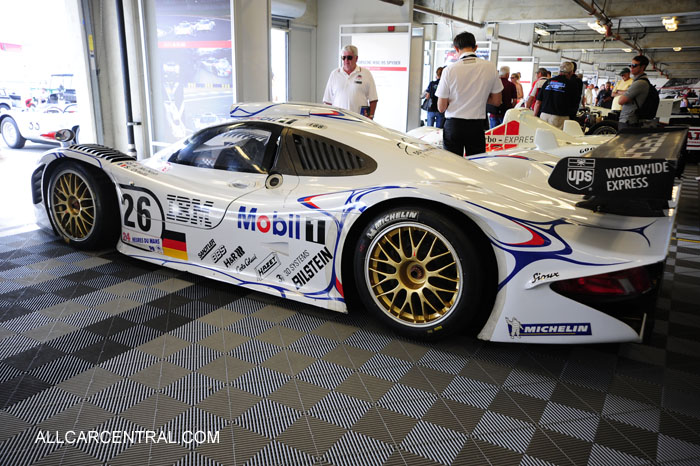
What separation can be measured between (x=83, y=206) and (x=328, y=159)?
6.69ft

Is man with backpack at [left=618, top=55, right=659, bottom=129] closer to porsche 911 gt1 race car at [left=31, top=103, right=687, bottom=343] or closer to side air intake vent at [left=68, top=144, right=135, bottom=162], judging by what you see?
porsche 911 gt1 race car at [left=31, top=103, right=687, bottom=343]

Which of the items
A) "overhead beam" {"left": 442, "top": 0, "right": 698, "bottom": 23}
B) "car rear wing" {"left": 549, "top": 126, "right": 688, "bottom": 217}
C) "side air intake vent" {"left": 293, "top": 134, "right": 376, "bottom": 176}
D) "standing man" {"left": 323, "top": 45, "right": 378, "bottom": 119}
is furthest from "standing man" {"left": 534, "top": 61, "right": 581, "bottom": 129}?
"overhead beam" {"left": 442, "top": 0, "right": 698, "bottom": 23}

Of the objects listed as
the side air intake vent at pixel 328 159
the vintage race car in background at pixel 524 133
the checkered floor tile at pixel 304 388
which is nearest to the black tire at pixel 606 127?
the vintage race car in background at pixel 524 133

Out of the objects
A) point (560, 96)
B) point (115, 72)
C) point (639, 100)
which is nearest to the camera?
point (115, 72)

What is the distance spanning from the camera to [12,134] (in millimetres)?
9844

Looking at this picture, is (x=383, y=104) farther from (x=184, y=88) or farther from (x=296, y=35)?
(x=184, y=88)

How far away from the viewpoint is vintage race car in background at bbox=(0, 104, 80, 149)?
9.41 metres

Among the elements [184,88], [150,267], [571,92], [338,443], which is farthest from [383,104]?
[338,443]

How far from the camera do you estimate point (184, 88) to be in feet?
20.9

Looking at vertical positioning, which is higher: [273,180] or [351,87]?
[351,87]

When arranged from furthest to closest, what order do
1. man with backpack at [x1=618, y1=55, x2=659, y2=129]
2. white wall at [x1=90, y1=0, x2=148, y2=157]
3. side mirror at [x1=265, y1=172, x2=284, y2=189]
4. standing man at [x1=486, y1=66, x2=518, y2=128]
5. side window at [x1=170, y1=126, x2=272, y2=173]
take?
1. standing man at [x1=486, y1=66, x2=518, y2=128]
2. man with backpack at [x1=618, y1=55, x2=659, y2=129]
3. white wall at [x1=90, y1=0, x2=148, y2=157]
4. side window at [x1=170, y1=126, x2=272, y2=173]
5. side mirror at [x1=265, y1=172, x2=284, y2=189]

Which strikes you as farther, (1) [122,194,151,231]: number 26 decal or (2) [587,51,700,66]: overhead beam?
(2) [587,51,700,66]: overhead beam

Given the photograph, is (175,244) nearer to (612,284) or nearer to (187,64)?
(612,284)

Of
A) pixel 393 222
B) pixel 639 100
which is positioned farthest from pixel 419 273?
pixel 639 100
